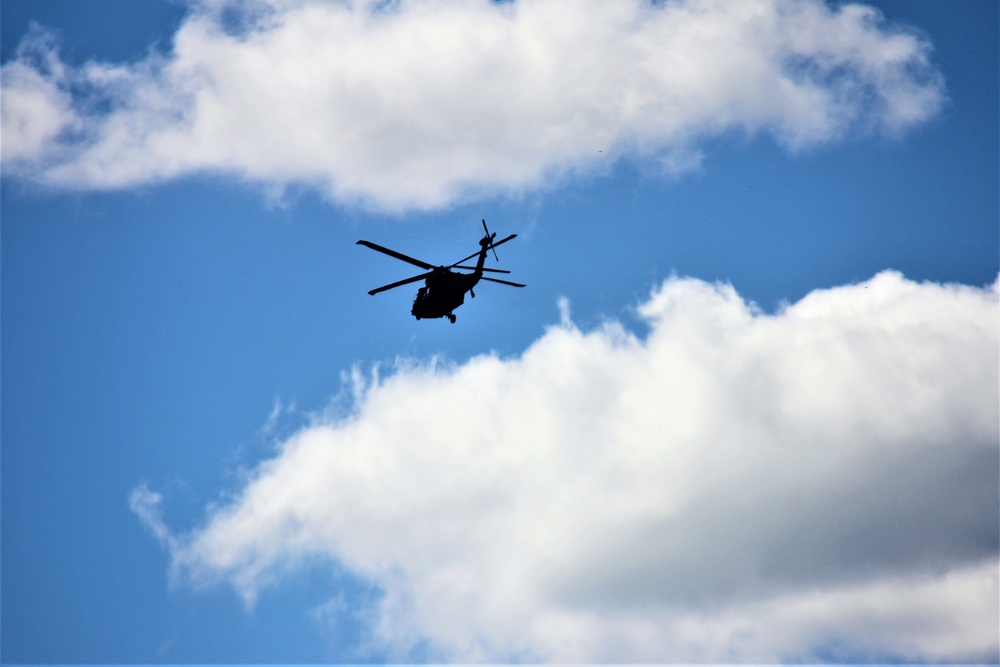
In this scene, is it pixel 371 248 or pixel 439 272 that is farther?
pixel 439 272

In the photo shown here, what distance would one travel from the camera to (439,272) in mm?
74562

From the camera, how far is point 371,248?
69.2 metres

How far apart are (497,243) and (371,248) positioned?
1074 cm

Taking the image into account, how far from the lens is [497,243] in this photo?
73375 millimetres

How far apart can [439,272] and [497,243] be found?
5.55m

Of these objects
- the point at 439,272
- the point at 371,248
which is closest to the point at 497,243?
the point at 439,272

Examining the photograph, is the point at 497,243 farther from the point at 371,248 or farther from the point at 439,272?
the point at 371,248

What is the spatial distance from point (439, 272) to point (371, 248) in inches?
294
